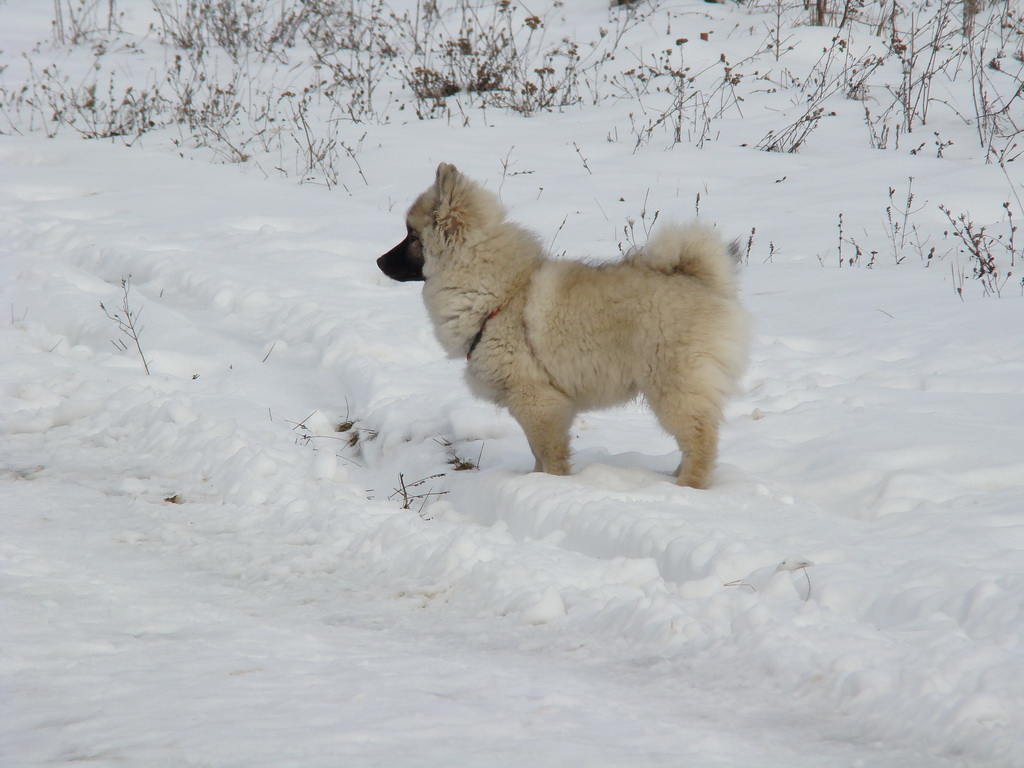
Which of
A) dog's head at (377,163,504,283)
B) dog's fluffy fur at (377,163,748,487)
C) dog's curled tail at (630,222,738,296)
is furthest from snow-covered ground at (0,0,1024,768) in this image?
dog's head at (377,163,504,283)

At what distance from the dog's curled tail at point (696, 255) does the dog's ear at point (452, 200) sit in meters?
0.97

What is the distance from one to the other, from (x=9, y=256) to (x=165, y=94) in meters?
6.42

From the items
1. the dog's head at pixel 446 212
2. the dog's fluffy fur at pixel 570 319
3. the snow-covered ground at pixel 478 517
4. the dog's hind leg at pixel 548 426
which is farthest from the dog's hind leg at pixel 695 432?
the dog's head at pixel 446 212

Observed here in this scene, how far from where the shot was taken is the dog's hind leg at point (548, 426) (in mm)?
4125

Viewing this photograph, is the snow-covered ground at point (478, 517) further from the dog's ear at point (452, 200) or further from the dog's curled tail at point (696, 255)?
the dog's ear at point (452, 200)

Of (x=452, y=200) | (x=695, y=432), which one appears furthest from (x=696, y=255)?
(x=452, y=200)

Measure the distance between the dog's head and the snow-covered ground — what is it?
98cm

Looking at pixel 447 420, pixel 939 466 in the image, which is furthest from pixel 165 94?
pixel 939 466

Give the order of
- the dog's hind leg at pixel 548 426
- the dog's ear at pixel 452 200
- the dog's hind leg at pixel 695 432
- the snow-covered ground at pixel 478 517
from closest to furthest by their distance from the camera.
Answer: the snow-covered ground at pixel 478 517 < the dog's hind leg at pixel 695 432 < the dog's hind leg at pixel 548 426 < the dog's ear at pixel 452 200

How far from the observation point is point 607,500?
11.7 feet

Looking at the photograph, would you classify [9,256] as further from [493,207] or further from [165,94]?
[165,94]

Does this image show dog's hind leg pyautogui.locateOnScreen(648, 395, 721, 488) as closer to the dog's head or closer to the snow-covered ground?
the snow-covered ground

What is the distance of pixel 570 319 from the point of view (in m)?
4.06

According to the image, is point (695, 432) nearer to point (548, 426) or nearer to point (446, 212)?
point (548, 426)
